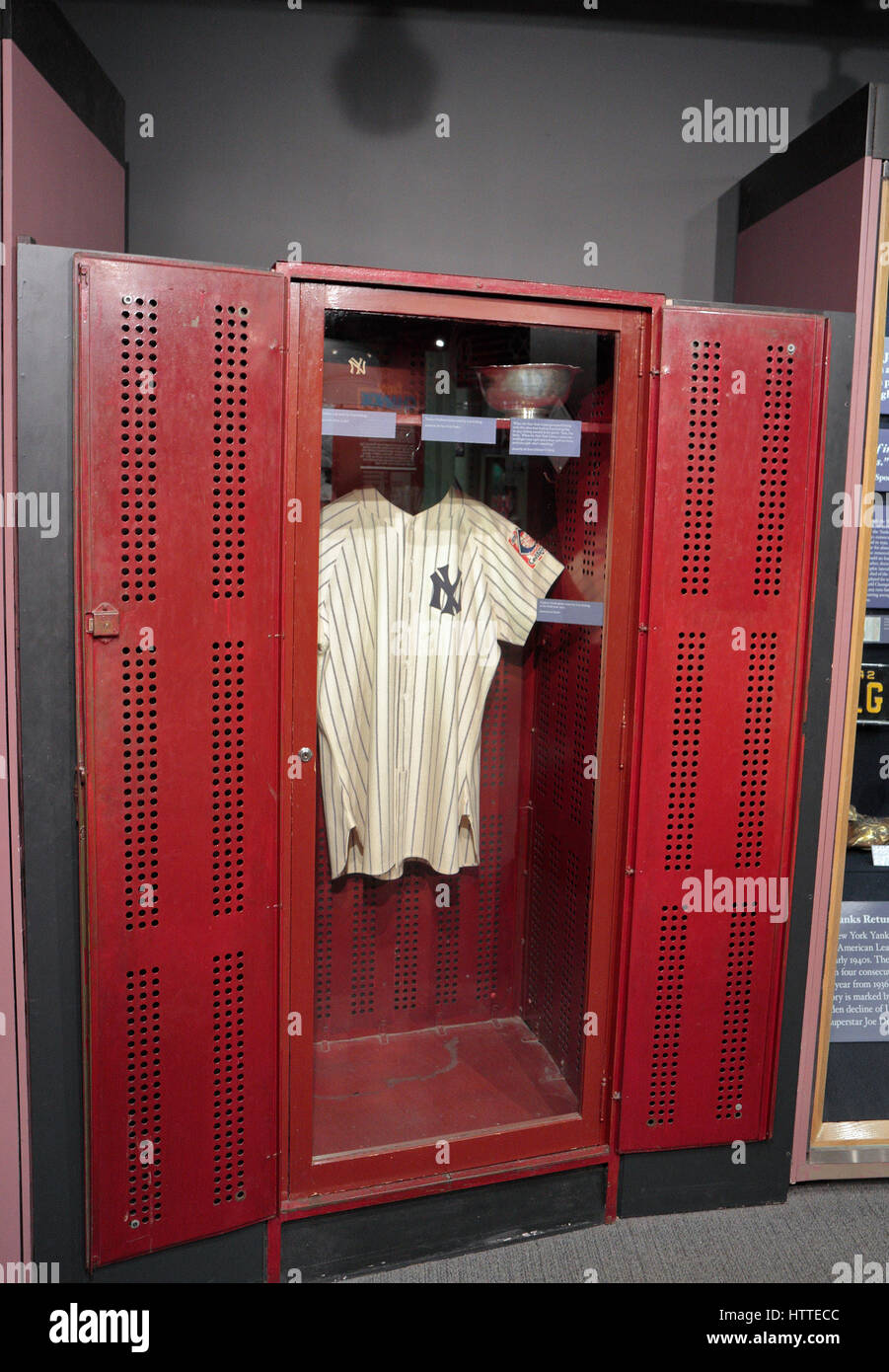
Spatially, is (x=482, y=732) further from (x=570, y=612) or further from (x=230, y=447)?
(x=230, y=447)

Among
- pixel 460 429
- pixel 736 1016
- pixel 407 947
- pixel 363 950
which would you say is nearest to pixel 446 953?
pixel 407 947

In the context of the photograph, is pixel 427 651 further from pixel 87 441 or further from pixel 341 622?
pixel 87 441

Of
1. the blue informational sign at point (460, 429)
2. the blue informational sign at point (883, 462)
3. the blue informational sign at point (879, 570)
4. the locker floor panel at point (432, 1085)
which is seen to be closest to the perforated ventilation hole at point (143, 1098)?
the locker floor panel at point (432, 1085)

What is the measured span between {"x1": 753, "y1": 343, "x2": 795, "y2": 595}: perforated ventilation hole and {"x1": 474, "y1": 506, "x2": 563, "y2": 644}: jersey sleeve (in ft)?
1.58

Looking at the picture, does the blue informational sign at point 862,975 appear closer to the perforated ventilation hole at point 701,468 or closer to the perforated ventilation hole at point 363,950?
the perforated ventilation hole at point 701,468

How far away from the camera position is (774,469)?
223 cm

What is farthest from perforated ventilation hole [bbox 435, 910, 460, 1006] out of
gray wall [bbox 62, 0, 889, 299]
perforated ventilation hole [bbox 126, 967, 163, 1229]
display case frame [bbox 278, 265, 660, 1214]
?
gray wall [bbox 62, 0, 889, 299]

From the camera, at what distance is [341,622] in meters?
2.35

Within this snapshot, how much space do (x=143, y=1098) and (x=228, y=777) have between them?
671mm

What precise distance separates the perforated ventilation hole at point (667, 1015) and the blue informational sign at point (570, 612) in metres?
0.71

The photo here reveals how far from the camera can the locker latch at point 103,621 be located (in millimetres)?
1814

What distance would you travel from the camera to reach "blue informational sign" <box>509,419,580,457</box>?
2264 mm

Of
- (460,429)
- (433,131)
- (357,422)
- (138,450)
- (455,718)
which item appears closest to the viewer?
(138,450)
